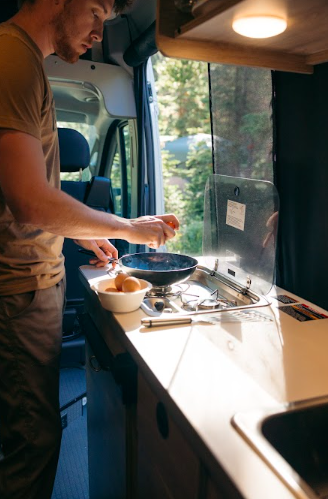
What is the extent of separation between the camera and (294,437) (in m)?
0.78

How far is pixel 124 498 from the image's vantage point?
1238mm

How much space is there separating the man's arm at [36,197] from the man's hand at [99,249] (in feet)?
1.46

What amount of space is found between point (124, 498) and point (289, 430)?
724 millimetres

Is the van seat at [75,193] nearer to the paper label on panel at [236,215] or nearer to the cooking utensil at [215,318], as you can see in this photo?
the paper label on panel at [236,215]

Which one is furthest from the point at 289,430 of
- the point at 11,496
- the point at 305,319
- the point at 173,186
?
the point at 173,186

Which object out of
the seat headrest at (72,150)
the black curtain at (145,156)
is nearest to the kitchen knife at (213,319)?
the seat headrest at (72,150)

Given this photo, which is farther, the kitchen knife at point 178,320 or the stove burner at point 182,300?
the stove burner at point 182,300

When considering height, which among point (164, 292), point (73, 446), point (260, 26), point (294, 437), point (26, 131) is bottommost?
point (73, 446)

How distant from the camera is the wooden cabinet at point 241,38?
934mm

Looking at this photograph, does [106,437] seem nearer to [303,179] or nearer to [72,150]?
[303,179]

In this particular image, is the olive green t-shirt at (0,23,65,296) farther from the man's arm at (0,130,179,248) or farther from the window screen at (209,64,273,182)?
the window screen at (209,64,273,182)

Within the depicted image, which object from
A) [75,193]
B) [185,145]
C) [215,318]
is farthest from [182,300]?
[185,145]

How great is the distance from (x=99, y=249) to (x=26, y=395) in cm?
63

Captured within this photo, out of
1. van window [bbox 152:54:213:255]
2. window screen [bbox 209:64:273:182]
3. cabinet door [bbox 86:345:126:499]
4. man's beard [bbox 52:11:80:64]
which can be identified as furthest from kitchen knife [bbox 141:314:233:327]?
van window [bbox 152:54:213:255]
